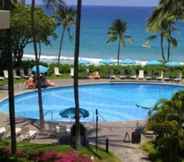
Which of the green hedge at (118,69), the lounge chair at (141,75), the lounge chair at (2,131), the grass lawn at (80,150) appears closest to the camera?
the grass lawn at (80,150)

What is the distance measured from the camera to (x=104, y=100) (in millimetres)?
40312

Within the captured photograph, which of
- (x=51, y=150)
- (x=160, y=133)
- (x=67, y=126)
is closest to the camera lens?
(x=51, y=150)

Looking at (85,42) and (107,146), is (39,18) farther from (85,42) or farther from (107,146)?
(85,42)

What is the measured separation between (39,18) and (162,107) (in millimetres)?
22935

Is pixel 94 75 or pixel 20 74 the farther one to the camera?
pixel 94 75

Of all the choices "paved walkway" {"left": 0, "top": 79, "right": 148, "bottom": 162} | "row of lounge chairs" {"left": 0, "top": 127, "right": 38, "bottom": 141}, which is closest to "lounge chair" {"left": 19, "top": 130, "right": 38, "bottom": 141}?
"row of lounge chairs" {"left": 0, "top": 127, "right": 38, "bottom": 141}

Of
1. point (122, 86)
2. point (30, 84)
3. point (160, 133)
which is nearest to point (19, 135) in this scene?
point (160, 133)

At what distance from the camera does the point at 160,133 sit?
23.1 metres

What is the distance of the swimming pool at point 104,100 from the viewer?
35250mm

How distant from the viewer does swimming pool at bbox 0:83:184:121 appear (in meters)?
35.2

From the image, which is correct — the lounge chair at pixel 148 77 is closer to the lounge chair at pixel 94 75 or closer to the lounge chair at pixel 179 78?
the lounge chair at pixel 179 78

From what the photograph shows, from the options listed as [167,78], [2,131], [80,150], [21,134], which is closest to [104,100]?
[167,78]

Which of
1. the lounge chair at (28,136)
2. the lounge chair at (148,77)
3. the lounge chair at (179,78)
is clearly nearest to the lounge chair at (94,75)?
the lounge chair at (148,77)

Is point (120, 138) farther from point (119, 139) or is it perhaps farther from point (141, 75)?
point (141, 75)
